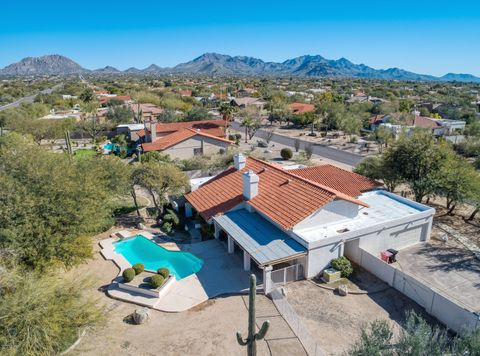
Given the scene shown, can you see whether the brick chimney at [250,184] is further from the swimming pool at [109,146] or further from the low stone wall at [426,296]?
the swimming pool at [109,146]

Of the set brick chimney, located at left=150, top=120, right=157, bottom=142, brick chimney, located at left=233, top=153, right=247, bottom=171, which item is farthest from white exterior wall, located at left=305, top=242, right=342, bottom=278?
brick chimney, located at left=150, top=120, right=157, bottom=142

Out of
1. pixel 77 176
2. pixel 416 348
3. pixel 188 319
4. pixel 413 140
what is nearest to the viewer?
pixel 416 348

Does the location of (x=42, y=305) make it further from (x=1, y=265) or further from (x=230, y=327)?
(x=230, y=327)

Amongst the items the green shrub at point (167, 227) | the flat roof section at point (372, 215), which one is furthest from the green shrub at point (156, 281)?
the flat roof section at point (372, 215)

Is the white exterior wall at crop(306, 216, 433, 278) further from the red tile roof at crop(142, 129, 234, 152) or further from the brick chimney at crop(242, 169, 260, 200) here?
the red tile roof at crop(142, 129, 234, 152)

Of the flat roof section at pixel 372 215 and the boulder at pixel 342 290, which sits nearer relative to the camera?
the boulder at pixel 342 290

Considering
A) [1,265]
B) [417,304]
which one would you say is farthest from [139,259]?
[417,304]
